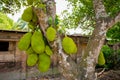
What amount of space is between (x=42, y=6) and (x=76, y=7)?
5050mm

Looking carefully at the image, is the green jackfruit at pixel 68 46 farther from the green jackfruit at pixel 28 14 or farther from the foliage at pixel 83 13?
the foliage at pixel 83 13

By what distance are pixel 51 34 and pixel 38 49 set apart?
232 mm

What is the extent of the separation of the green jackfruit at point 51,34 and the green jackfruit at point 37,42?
0.11m

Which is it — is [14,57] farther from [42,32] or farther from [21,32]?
[42,32]

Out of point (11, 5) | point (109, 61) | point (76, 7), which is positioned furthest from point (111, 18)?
point (109, 61)

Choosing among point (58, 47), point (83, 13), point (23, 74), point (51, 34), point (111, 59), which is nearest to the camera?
point (51, 34)

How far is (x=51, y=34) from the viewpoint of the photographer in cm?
213

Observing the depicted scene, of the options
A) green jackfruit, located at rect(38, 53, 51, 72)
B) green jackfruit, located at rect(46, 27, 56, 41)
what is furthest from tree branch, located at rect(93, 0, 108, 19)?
green jackfruit, located at rect(38, 53, 51, 72)

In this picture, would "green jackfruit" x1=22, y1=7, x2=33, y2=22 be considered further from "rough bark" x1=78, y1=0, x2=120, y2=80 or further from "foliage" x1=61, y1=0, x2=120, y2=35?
"foliage" x1=61, y1=0, x2=120, y2=35

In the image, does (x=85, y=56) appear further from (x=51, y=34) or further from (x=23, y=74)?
(x=23, y=74)

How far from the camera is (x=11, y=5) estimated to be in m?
5.15

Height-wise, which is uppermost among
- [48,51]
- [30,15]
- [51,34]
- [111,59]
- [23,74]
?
[30,15]

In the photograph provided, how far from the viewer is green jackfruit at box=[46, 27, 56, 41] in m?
2.13

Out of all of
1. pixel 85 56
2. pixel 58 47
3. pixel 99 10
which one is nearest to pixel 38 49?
pixel 58 47
